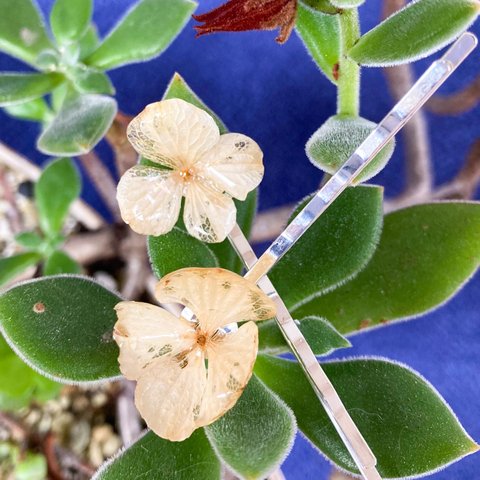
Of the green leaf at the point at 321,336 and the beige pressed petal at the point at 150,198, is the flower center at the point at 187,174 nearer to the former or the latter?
the beige pressed petal at the point at 150,198

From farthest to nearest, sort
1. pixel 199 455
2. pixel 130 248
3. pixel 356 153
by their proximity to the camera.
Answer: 1. pixel 130 248
2. pixel 199 455
3. pixel 356 153

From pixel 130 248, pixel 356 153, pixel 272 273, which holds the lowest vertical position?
pixel 130 248

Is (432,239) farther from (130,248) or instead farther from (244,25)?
(130,248)

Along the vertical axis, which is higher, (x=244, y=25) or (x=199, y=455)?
(x=244, y=25)

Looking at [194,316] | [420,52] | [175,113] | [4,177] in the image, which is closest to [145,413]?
[194,316]

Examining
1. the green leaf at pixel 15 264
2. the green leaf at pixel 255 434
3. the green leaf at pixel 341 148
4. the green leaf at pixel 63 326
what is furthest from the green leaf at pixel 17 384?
the green leaf at pixel 341 148

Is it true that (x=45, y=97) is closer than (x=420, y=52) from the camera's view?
No

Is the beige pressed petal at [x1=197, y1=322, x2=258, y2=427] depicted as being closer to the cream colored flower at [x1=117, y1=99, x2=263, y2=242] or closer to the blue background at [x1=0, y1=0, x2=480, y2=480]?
the cream colored flower at [x1=117, y1=99, x2=263, y2=242]

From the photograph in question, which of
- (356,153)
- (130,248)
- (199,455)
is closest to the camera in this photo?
(356,153)

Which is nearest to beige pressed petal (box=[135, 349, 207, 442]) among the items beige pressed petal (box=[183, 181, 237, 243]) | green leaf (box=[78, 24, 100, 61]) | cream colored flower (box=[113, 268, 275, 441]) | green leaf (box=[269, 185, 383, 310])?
cream colored flower (box=[113, 268, 275, 441])
